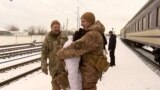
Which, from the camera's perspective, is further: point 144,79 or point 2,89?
point 144,79

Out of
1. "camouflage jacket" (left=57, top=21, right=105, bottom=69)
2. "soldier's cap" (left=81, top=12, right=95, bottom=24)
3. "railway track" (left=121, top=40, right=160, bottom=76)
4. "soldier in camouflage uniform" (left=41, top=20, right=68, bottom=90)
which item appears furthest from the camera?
"railway track" (left=121, top=40, right=160, bottom=76)

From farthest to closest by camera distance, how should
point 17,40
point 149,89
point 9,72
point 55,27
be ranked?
point 17,40, point 9,72, point 149,89, point 55,27

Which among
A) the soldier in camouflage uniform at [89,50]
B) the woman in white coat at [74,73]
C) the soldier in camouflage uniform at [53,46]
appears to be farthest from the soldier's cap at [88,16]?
the soldier in camouflage uniform at [53,46]

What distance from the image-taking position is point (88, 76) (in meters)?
4.54

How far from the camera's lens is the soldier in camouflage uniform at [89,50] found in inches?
177

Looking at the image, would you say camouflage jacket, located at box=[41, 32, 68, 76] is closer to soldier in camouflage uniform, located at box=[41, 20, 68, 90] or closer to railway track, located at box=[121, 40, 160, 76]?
soldier in camouflage uniform, located at box=[41, 20, 68, 90]

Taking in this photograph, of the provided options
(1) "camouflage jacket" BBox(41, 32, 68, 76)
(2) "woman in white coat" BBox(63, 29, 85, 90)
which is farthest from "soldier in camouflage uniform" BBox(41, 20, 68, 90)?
(2) "woman in white coat" BBox(63, 29, 85, 90)

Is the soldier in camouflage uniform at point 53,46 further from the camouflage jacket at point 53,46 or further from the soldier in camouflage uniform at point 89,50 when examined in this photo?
the soldier in camouflage uniform at point 89,50

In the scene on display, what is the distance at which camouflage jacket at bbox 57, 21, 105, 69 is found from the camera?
449cm

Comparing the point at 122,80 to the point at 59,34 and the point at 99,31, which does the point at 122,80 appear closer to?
the point at 59,34

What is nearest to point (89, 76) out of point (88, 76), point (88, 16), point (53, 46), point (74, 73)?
point (88, 76)

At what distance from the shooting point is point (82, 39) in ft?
14.8

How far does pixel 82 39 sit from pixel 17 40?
5712cm

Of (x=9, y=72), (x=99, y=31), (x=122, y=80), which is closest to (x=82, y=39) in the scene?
(x=99, y=31)
